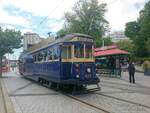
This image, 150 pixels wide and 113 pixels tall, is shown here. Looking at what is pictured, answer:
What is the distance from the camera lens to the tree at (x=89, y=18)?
66062 mm

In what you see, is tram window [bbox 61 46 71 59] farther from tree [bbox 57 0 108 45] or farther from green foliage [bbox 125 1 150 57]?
tree [bbox 57 0 108 45]

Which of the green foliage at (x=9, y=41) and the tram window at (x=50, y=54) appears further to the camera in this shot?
the green foliage at (x=9, y=41)

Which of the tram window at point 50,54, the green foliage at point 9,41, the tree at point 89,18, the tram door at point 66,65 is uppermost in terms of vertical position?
the tree at point 89,18

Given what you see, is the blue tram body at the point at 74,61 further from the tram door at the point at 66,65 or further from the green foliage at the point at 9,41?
the green foliage at the point at 9,41

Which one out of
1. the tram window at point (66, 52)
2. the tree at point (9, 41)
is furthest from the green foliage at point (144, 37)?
the tram window at point (66, 52)

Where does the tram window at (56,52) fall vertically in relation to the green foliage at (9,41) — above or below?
below

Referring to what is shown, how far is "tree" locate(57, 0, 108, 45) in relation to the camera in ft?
217

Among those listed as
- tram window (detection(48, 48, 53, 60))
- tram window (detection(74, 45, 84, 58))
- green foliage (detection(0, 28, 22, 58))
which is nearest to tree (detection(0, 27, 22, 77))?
green foliage (detection(0, 28, 22, 58))

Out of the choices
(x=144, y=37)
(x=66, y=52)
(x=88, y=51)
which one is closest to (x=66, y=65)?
(x=66, y=52)

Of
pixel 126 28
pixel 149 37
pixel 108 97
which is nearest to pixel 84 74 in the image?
pixel 108 97

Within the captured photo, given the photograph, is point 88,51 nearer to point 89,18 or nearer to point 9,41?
point 9,41

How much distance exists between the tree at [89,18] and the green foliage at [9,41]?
23985 mm

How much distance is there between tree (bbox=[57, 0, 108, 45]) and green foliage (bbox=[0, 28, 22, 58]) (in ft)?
78.7

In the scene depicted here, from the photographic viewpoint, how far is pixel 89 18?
67.0 metres
